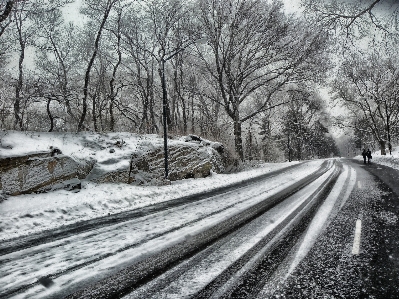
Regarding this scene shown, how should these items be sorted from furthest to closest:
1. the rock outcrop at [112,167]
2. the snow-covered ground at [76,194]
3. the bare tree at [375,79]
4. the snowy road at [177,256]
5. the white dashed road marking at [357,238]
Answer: the bare tree at [375,79] → the rock outcrop at [112,167] → the snow-covered ground at [76,194] → the white dashed road marking at [357,238] → the snowy road at [177,256]

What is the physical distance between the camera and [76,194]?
30.8 ft

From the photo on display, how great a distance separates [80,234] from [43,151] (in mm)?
5672

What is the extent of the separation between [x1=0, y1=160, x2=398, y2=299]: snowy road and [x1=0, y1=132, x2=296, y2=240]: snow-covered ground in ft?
5.51

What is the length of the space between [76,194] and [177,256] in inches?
260

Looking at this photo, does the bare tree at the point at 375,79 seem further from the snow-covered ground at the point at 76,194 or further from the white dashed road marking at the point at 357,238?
the white dashed road marking at the point at 357,238

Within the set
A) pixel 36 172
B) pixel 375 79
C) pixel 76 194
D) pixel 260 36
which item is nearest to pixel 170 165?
pixel 76 194

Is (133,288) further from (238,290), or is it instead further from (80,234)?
(80,234)

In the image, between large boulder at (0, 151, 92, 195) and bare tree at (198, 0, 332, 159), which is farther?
bare tree at (198, 0, 332, 159)

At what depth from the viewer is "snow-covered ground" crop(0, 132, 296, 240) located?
Answer: 275 inches

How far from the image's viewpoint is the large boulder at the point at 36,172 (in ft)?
28.4

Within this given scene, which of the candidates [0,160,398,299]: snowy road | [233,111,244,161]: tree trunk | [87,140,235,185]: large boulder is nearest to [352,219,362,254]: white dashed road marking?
[0,160,398,299]: snowy road

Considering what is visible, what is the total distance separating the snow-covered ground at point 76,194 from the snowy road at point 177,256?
168cm

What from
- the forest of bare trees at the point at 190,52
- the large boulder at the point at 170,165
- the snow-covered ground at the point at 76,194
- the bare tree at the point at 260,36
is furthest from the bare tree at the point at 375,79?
the snow-covered ground at the point at 76,194

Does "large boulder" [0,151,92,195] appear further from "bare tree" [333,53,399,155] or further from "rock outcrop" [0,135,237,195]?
"bare tree" [333,53,399,155]
